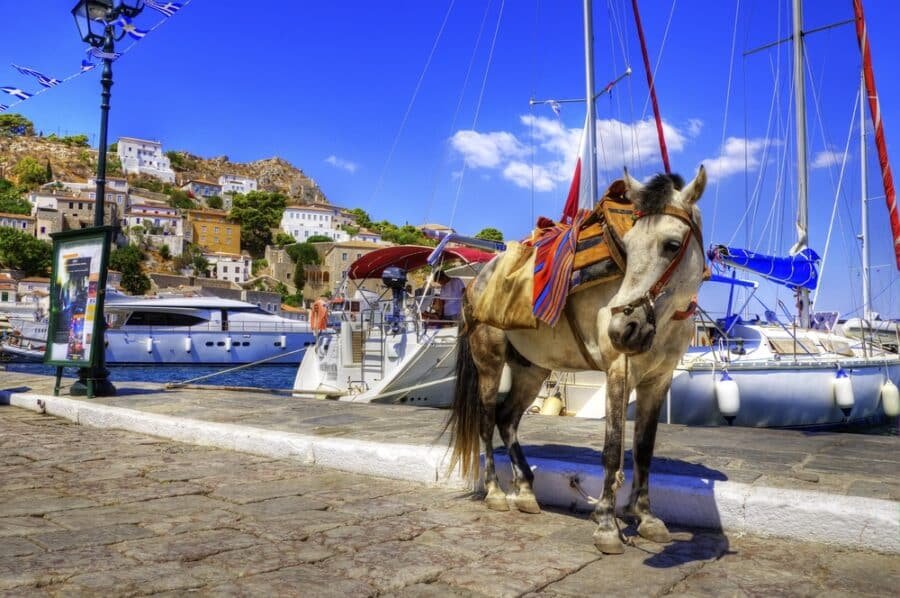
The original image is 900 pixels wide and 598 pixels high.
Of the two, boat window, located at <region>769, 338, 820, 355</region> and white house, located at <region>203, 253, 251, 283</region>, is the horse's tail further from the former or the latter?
white house, located at <region>203, 253, 251, 283</region>

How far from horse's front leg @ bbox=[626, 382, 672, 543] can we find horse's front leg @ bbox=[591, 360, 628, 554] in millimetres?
422

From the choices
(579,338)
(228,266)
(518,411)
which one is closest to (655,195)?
(579,338)

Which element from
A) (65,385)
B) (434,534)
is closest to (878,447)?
(434,534)

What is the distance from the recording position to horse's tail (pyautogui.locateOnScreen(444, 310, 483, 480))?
4.73 metres

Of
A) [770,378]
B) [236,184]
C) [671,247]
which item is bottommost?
[770,378]

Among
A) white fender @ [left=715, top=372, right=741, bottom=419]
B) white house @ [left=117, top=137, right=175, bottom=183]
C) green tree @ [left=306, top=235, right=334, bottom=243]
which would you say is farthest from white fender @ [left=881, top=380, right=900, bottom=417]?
white house @ [left=117, top=137, right=175, bottom=183]

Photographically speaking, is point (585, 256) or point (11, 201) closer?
point (585, 256)

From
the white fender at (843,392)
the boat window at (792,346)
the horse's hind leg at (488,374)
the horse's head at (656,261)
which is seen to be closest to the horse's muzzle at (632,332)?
the horse's head at (656,261)

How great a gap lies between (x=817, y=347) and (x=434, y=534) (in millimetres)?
15366

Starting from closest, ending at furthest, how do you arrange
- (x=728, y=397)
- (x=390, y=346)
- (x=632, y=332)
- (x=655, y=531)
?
(x=632, y=332) → (x=655, y=531) → (x=728, y=397) → (x=390, y=346)

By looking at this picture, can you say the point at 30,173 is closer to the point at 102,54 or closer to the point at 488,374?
the point at 102,54

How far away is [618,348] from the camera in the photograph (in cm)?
327

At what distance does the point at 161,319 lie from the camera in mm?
52031

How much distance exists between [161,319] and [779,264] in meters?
45.4
